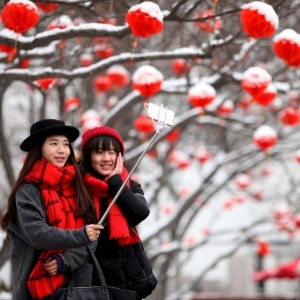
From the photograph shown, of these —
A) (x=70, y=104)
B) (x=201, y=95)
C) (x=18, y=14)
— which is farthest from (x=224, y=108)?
(x=18, y=14)

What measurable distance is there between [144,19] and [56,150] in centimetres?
231

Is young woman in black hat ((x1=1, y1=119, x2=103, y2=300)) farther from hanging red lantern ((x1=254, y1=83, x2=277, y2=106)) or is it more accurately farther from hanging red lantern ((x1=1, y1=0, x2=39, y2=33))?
hanging red lantern ((x1=254, y1=83, x2=277, y2=106))

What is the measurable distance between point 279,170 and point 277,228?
11.1 metres

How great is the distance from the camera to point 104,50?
9.95m

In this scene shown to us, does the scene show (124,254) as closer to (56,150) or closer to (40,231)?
(40,231)

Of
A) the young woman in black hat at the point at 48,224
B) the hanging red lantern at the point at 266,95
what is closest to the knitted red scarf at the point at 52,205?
the young woman in black hat at the point at 48,224

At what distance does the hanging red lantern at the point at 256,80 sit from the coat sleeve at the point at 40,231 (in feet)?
13.3

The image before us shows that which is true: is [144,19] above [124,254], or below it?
above

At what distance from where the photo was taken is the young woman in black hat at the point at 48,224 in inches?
154

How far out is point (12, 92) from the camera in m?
16.1

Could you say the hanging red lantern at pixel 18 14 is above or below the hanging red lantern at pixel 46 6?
below

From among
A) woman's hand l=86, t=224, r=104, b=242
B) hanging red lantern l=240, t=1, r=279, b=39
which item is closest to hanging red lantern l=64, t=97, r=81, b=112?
hanging red lantern l=240, t=1, r=279, b=39

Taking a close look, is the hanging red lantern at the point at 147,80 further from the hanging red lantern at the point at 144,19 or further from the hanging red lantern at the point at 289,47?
the hanging red lantern at the point at 289,47

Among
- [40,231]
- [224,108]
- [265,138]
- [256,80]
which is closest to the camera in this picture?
[40,231]
